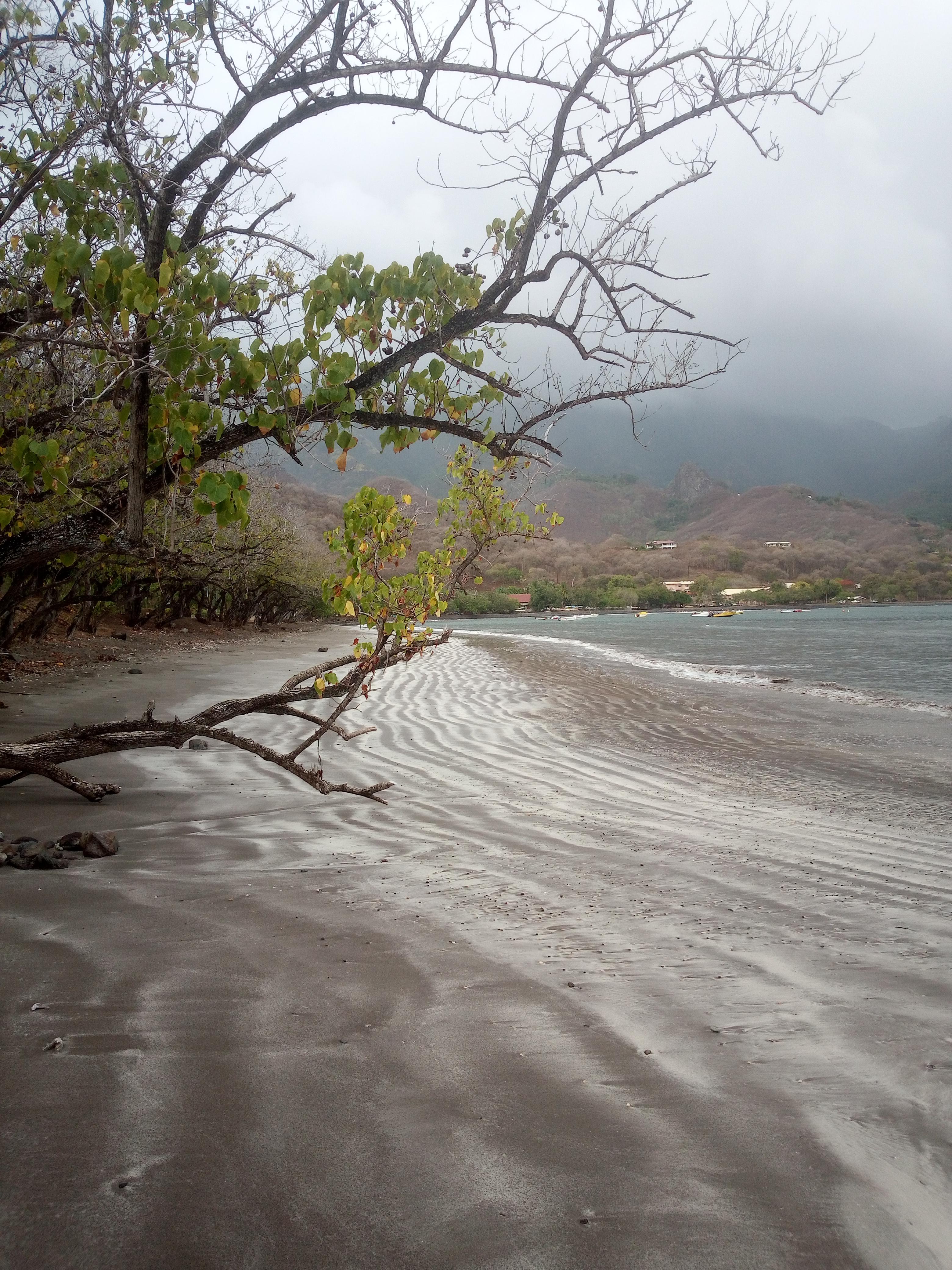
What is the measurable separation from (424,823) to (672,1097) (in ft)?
12.1

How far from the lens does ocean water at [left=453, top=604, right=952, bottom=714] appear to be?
64.5 ft

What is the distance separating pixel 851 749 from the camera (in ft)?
35.2

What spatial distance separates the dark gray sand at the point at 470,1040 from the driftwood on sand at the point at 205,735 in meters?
0.35

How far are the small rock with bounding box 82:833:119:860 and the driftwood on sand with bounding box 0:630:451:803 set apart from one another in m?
0.74

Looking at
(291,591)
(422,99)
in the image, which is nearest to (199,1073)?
(422,99)

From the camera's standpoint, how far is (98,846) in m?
4.80

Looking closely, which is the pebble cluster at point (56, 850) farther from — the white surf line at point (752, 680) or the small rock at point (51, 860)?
the white surf line at point (752, 680)

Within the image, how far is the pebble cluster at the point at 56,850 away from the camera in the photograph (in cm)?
448

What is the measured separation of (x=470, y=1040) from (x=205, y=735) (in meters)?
3.12

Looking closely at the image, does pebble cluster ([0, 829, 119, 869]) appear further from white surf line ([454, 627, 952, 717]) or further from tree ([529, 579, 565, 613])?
tree ([529, 579, 565, 613])

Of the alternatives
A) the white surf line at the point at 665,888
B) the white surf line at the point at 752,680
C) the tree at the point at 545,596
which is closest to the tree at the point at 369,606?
the white surf line at the point at 665,888

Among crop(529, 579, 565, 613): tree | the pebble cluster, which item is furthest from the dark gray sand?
crop(529, 579, 565, 613): tree

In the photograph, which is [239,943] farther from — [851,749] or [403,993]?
[851,749]

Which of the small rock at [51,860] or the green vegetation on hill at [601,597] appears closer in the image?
the small rock at [51,860]
